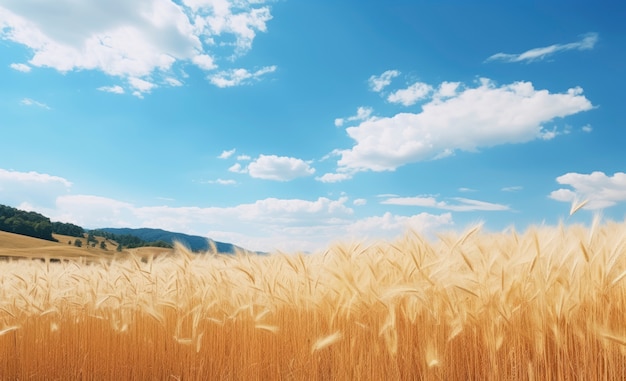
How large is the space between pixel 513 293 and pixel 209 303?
83.5 inches

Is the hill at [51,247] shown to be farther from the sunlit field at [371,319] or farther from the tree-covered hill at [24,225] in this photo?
the sunlit field at [371,319]

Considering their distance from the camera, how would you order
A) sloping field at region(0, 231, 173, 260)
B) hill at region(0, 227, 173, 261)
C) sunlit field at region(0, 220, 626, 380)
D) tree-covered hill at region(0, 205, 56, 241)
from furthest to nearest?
tree-covered hill at region(0, 205, 56, 241), sloping field at region(0, 231, 173, 260), hill at region(0, 227, 173, 261), sunlit field at region(0, 220, 626, 380)

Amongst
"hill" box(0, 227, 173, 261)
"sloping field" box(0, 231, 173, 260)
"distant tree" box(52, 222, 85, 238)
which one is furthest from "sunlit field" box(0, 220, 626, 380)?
"distant tree" box(52, 222, 85, 238)

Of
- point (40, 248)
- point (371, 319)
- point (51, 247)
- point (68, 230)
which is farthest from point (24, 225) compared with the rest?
point (371, 319)

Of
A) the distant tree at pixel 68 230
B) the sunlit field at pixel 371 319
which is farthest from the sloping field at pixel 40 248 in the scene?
the sunlit field at pixel 371 319

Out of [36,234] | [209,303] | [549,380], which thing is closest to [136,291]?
[209,303]

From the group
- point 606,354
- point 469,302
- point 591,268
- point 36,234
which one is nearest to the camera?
point 606,354

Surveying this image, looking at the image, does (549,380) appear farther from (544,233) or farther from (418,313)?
(544,233)

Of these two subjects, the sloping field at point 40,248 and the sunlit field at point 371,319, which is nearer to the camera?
the sunlit field at point 371,319

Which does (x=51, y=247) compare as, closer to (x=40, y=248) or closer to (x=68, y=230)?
(x=40, y=248)

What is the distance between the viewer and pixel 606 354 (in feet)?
6.24

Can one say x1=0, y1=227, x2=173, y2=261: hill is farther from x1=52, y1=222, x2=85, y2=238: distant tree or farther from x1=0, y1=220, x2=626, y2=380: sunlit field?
x1=0, y1=220, x2=626, y2=380: sunlit field

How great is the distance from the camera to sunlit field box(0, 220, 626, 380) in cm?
206

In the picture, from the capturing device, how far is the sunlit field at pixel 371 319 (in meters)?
2.06
